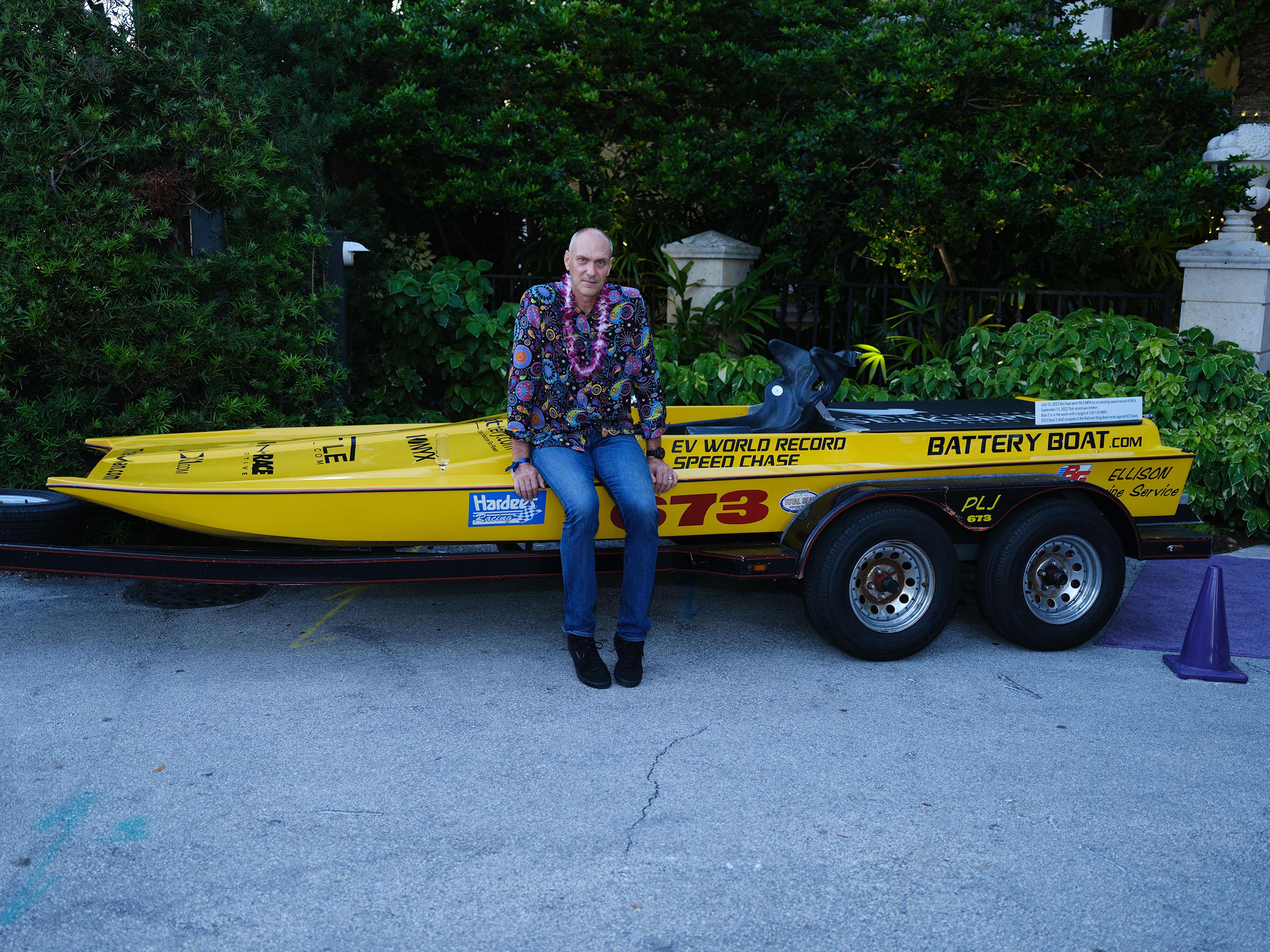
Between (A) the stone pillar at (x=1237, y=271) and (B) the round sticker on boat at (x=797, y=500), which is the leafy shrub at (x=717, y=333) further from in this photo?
(A) the stone pillar at (x=1237, y=271)

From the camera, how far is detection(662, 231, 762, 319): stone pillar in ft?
28.0

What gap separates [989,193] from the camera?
7289 mm

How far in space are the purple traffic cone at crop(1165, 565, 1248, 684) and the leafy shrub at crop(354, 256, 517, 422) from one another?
4.40 metres

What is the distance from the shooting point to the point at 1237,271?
743 centimetres

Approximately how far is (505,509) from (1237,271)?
18.3ft

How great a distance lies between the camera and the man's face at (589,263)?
4449 millimetres

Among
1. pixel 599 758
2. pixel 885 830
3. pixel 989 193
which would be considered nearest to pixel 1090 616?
pixel 885 830

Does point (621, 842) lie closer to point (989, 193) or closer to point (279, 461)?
point (279, 461)

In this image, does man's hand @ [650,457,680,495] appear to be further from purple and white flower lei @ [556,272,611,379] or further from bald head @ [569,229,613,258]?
bald head @ [569,229,613,258]

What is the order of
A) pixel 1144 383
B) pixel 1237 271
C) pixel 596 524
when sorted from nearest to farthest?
pixel 596 524 → pixel 1144 383 → pixel 1237 271

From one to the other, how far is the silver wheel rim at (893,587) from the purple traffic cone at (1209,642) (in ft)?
3.73

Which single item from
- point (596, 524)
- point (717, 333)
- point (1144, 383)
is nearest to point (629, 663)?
point (596, 524)

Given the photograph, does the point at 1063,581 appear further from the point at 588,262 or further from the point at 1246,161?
the point at 1246,161

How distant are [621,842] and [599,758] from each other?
1.75ft
